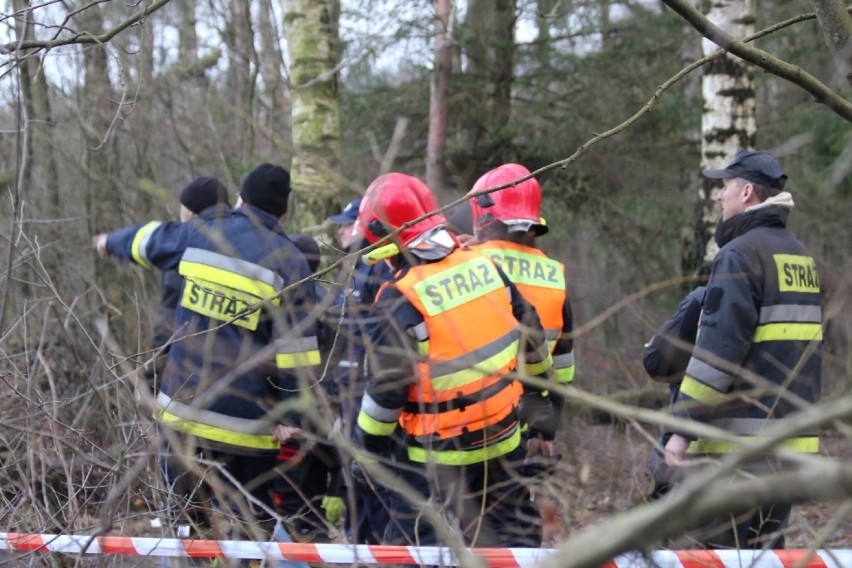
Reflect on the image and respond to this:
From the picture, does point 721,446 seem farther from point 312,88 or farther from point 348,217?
point 312,88

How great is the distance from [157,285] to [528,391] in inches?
166

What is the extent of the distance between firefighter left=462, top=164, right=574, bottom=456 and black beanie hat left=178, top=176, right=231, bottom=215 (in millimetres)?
1379

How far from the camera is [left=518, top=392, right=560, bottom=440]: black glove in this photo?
3.99 m

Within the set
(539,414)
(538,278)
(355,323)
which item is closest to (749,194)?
(538,278)

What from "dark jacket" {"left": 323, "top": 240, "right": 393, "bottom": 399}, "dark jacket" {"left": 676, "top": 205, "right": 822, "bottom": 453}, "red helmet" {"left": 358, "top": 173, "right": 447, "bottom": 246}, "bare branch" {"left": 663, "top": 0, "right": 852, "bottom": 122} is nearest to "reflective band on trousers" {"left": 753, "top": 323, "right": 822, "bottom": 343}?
"dark jacket" {"left": 676, "top": 205, "right": 822, "bottom": 453}

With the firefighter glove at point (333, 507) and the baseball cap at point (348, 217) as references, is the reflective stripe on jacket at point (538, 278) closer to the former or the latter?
the baseball cap at point (348, 217)

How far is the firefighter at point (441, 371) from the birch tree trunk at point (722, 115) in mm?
2726

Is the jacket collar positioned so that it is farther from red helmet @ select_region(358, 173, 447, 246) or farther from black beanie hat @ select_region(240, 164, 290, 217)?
black beanie hat @ select_region(240, 164, 290, 217)

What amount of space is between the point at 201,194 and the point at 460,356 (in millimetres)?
1973

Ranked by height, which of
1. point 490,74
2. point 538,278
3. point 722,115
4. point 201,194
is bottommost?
point 538,278

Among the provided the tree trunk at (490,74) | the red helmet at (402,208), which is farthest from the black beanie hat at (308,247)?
the tree trunk at (490,74)

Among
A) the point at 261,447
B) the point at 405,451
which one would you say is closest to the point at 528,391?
the point at 405,451

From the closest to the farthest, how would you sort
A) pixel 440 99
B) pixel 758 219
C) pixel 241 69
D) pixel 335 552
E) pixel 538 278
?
pixel 335 552, pixel 758 219, pixel 538 278, pixel 440 99, pixel 241 69

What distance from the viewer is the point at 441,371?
326 cm
